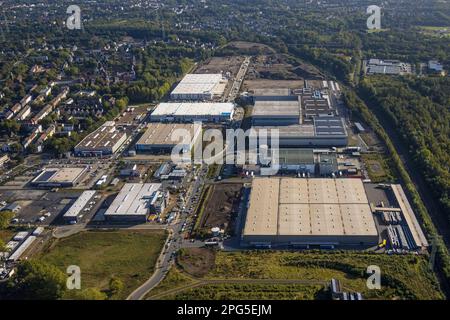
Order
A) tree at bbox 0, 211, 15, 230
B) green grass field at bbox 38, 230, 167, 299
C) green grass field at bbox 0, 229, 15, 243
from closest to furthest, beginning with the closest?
green grass field at bbox 38, 230, 167, 299, green grass field at bbox 0, 229, 15, 243, tree at bbox 0, 211, 15, 230

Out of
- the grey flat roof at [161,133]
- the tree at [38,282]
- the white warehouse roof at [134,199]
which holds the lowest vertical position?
the tree at [38,282]

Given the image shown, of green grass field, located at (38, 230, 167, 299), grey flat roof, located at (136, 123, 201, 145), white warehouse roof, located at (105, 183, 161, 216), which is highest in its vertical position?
grey flat roof, located at (136, 123, 201, 145)

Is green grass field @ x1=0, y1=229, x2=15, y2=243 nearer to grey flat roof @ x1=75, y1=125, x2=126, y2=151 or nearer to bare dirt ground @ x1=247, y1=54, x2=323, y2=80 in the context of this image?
grey flat roof @ x1=75, y1=125, x2=126, y2=151

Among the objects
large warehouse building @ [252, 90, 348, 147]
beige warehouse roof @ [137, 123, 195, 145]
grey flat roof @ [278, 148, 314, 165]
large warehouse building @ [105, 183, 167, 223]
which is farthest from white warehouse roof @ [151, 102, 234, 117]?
large warehouse building @ [105, 183, 167, 223]

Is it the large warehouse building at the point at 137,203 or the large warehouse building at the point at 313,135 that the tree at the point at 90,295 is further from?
the large warehouse building at the point at 313,135

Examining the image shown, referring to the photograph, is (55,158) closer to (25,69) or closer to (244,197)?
(244,197)

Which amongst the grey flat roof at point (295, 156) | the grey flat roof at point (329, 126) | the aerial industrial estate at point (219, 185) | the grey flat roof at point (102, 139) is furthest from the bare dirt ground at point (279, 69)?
the grey flat roof at point (295, 156)

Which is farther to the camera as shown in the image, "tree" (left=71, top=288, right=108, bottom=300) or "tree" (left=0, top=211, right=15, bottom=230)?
"tree" (left=0, top=211, right=15, bottom=230)
